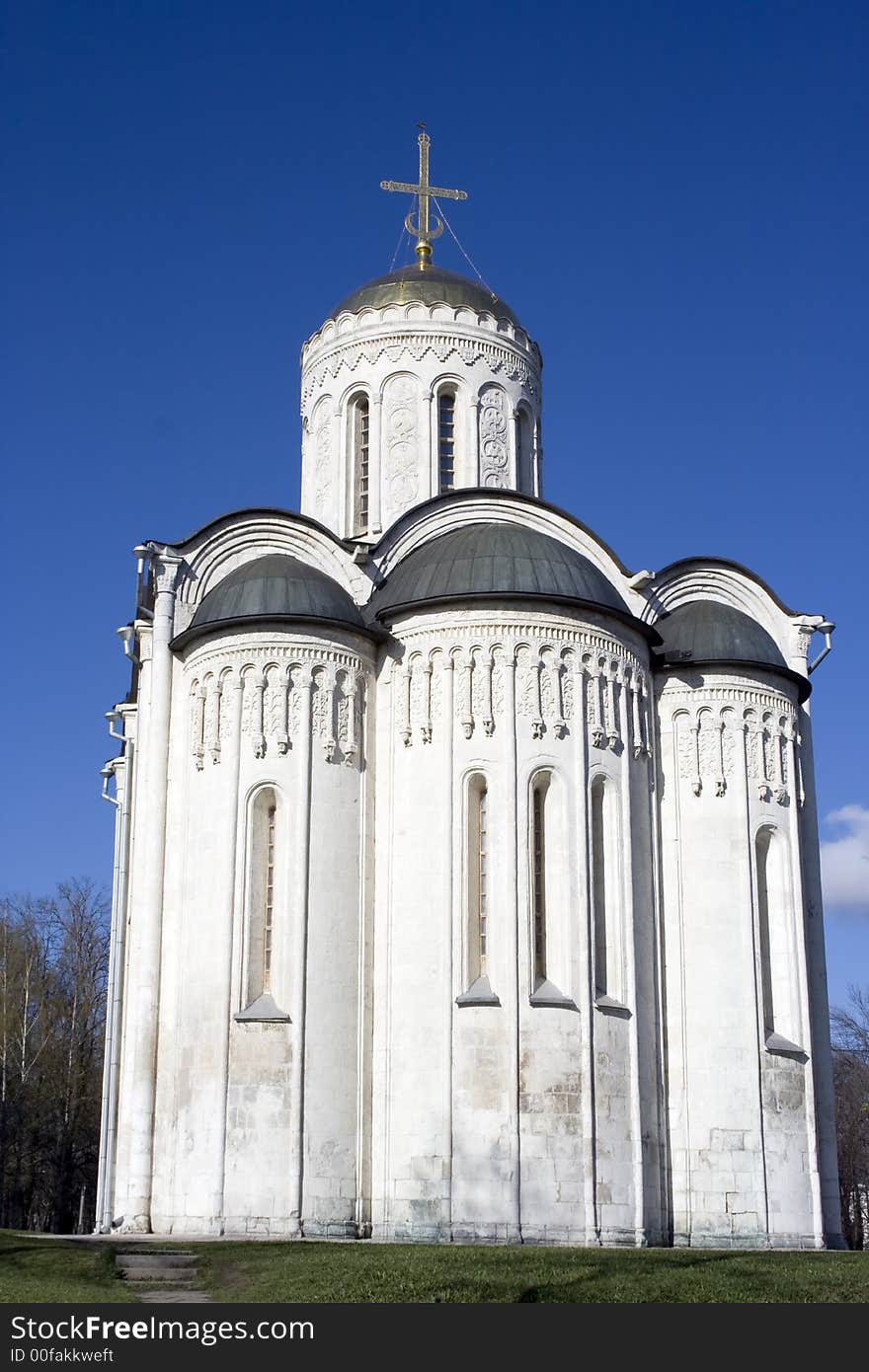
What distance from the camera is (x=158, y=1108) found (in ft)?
71.7

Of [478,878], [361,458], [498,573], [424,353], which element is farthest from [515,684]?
[424,353]

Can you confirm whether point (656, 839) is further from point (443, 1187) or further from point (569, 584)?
point (443, 1187)

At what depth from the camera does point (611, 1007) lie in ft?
71.6

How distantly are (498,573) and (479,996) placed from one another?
230 inches

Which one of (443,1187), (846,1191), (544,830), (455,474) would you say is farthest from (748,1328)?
(846,1191)

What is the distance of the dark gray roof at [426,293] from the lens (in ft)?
93.8

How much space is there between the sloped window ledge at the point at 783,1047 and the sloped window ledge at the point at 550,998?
3.54 meters

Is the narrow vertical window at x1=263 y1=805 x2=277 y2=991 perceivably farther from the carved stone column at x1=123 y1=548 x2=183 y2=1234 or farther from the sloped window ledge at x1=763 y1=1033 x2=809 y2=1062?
the sloped window ledge at x1=763 y1=1033 x2=809 y2=1062

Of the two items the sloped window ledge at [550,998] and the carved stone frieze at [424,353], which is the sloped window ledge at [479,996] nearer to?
the sloped window ledge at [550,998]

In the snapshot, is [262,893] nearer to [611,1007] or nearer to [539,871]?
[539,871]

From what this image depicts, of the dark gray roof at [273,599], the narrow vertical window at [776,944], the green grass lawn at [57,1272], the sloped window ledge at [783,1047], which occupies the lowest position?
the green grass lawn at [57,1272]

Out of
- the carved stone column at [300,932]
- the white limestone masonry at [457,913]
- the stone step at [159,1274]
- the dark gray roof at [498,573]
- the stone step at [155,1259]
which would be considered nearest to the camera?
the stone step at [159,1274]

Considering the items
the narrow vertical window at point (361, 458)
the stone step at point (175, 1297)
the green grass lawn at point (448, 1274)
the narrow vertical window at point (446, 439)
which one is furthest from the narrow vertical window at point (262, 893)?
the narrow vertical window at point (446, 439)

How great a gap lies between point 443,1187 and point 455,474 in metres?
12.2
